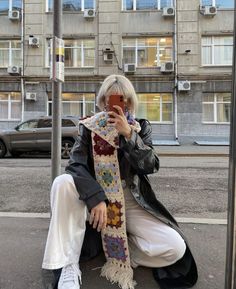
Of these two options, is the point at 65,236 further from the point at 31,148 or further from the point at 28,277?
the point at 31,148

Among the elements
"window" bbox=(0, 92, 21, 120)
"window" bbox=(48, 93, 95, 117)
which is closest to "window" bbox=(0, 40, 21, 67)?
"window" bbox=(0, 92, 21, 120)

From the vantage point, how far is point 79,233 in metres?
2.61

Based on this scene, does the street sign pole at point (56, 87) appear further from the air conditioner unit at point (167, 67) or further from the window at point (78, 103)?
the window at point (78, 103)

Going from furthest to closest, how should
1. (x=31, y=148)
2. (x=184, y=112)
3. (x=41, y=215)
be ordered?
(x=184, y=112)
(x=31, y=148)
(x=41, y=215)

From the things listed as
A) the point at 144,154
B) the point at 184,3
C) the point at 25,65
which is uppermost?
the point at 184,3

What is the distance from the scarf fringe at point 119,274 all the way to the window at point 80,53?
18812 mm

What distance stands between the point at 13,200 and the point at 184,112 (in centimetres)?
1550

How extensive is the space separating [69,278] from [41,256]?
2.70ft

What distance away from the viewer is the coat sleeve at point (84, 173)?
2518mm

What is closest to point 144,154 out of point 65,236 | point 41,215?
point 65,236

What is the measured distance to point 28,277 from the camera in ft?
9.41

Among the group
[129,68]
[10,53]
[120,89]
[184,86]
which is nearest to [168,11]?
[129,68]

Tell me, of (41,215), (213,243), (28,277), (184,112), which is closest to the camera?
Result: (28,277)

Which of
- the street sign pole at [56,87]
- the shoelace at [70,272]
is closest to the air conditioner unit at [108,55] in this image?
the street sign pole at [56,87]
